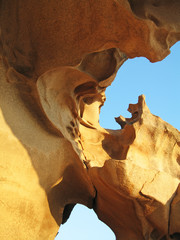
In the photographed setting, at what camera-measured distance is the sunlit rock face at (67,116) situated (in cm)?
333

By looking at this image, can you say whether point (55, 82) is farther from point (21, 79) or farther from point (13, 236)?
point (13, 236)

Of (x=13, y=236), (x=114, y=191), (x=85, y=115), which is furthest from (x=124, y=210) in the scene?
(x=85, y=115)

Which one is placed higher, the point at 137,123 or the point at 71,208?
the point at 137,123

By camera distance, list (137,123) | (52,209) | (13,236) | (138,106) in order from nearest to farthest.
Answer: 1. (13,236)
2. (52,209)
3. (137,123)
4. (138,106)

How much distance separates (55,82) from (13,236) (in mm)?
1847

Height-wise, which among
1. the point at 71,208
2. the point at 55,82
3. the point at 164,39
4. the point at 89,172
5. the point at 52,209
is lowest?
the point at 71,208

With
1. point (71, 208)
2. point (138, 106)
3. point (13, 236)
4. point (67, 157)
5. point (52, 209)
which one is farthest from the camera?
point (138, 106)

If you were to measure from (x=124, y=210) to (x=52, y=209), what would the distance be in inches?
33.1

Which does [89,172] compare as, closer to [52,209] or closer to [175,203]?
[52,209]

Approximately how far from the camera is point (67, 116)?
4.39m

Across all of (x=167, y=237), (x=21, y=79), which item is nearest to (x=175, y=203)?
(x=167, y=237)

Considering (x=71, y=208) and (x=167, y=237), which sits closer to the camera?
(x=167, y=237)

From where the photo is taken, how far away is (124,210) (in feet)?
13.0

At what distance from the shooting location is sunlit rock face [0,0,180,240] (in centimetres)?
333
